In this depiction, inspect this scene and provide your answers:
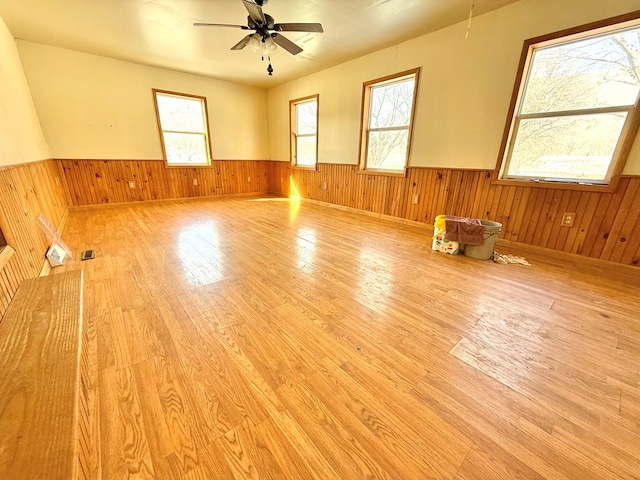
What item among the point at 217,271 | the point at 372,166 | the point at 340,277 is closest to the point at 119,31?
the point at 217,271

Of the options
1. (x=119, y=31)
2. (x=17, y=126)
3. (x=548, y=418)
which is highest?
(x=119, y=31)

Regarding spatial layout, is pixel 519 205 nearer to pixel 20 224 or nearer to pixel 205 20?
pixel 205 20

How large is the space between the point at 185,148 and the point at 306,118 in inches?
111

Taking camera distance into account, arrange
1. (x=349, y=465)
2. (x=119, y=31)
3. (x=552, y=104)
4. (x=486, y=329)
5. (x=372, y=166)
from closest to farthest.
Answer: (x=349, y=465) → (x=486, y=329) → (x=552, y=104) → (x=119, y=31) → (x=372, y=166)

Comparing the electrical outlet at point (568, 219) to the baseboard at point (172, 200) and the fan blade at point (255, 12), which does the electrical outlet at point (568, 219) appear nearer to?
the fan blade at point (255, 12)

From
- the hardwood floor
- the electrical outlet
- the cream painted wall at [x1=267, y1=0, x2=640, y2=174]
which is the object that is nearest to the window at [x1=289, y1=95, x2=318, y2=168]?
the cream painted wall at [x1=267, y1=0, x2=640, y2=174]

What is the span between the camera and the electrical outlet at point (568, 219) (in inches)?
106

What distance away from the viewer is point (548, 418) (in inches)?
42.0

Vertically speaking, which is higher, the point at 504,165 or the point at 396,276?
the point at 504,165

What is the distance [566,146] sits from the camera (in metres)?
2.70

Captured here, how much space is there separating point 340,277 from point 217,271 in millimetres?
1138

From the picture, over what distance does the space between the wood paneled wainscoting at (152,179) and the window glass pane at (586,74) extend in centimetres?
579

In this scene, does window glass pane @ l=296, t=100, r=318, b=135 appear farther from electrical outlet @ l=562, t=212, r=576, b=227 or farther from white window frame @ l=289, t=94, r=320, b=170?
electrical outlet @ l=562, t=212, r=576, b=227

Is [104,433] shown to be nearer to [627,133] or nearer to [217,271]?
[217,271]
